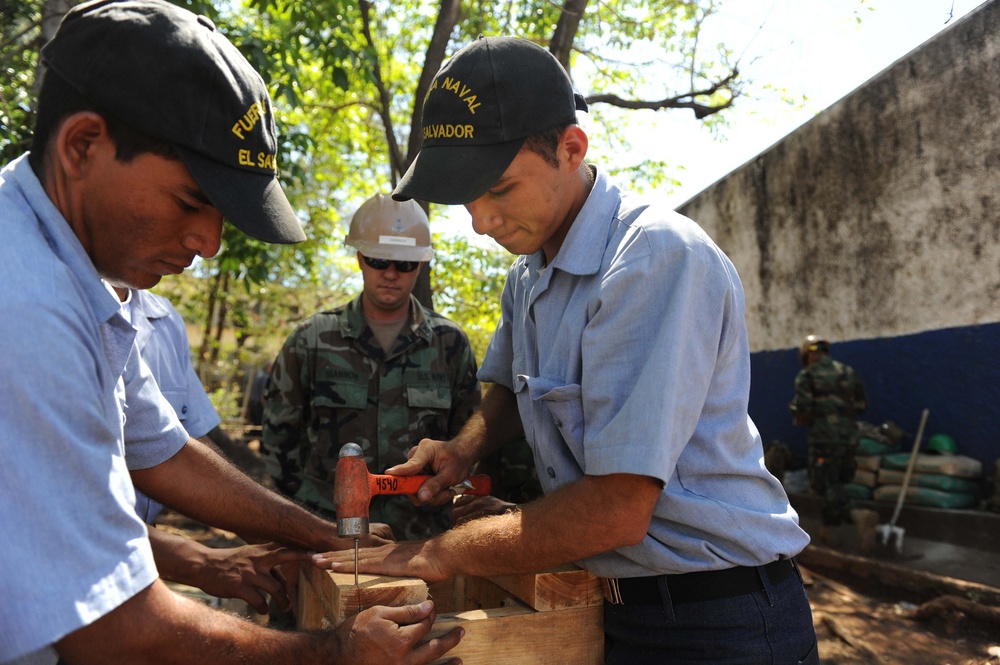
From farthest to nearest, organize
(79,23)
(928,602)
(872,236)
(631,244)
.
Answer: (872,236) → (928,602) → (631,244) → (79,23)

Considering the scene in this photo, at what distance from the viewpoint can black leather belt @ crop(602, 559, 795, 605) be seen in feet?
6.21

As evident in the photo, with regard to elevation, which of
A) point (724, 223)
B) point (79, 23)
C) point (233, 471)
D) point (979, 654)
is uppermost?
point (724, 223)

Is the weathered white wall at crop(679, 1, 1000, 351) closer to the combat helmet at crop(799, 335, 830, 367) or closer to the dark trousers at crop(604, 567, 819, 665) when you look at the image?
the combat helmet at crop(799, 335, 830, 367)

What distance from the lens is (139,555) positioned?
1.46 meters

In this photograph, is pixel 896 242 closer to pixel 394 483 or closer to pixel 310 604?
pixel 394 483

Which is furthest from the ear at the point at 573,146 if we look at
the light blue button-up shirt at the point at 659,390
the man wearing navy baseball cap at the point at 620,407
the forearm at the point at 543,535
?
the forearm at the point at 543,535

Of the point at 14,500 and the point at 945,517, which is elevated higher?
the point at 14,500

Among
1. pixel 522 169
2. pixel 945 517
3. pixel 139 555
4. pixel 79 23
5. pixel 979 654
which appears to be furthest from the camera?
pixel 945 517

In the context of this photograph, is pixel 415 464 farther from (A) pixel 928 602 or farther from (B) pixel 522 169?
(A) pixel 928 602

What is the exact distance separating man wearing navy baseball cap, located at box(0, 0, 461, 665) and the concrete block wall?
8172mm

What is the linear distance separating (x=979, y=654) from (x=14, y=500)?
22.4ft

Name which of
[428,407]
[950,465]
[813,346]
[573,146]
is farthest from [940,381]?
[573,146]

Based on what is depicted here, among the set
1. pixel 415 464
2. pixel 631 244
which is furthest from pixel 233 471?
pixel 631 244

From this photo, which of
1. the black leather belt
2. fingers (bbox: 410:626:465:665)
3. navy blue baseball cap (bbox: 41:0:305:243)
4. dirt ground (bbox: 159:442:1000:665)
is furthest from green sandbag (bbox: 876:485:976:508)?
navy blue baseball cap (bbox: 41:0:305:243)
